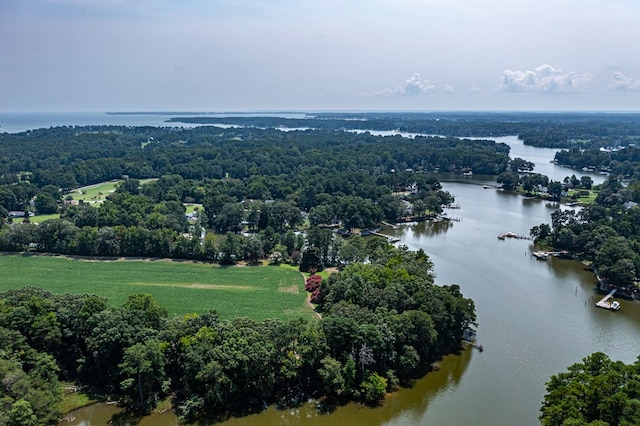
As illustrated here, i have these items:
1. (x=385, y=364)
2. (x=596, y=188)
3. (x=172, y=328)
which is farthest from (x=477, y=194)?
(x=172, y=328)

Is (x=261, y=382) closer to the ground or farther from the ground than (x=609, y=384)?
closer to the ground

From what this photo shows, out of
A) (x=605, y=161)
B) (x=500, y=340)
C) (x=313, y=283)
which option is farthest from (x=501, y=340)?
(x=605, y=161)

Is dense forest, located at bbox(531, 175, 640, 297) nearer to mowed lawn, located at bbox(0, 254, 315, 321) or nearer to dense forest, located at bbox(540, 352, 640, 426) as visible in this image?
dense forest, located at bbox(540, 352, 640, 426)

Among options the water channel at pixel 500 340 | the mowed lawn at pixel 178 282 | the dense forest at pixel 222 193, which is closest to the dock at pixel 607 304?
the water channel at pixel 500 340

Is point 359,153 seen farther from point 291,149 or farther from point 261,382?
point 261,382

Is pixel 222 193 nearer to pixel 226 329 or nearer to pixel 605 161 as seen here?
pixel 226 329

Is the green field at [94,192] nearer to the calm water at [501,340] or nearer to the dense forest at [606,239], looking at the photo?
the calm water at [501,340]
